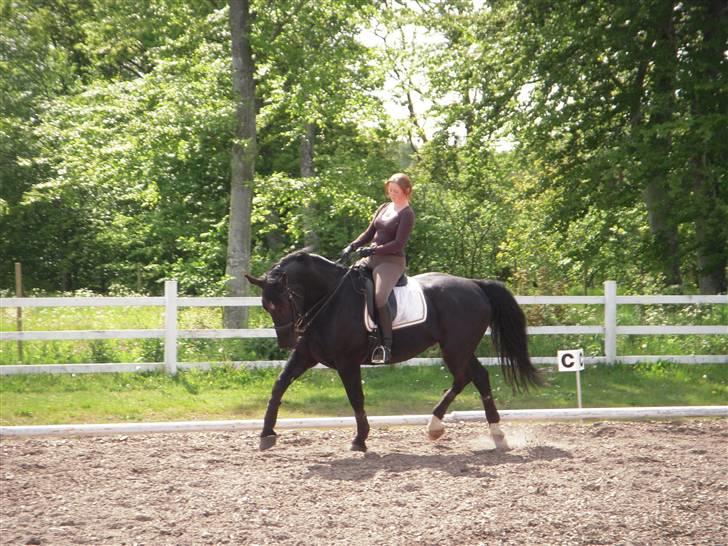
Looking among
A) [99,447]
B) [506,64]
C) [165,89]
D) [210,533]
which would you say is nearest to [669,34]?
[506,64]

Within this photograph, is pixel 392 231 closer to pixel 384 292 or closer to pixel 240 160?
pixel 384 292

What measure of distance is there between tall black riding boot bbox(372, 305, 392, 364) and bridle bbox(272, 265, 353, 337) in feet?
1.55

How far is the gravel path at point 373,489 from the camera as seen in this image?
18.5ft

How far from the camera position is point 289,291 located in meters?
8.03

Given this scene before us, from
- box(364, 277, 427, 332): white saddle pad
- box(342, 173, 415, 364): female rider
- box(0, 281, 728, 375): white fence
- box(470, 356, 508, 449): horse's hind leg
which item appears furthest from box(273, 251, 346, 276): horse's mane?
box(0, 281, 728, 375): white fence

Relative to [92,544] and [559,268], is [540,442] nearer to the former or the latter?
[92,544]

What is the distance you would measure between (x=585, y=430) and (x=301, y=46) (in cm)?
853

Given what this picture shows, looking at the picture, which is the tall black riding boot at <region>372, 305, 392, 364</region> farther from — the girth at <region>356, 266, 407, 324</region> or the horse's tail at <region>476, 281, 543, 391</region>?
the horse's tail at <region>476, 281, 543, 391</region>

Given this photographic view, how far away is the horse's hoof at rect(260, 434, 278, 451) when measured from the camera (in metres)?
8.30

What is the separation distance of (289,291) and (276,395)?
1.03 meters

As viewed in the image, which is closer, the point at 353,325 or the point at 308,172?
the point at 353,325

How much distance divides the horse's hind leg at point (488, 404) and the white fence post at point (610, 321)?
5.29 meters

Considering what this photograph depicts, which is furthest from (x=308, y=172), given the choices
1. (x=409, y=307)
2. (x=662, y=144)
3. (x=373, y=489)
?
(x=373, y=489)

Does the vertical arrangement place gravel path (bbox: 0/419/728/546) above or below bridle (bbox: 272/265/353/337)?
below
